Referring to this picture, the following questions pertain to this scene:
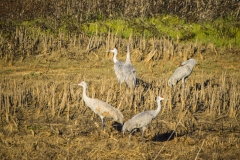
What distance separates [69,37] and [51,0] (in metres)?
3.47

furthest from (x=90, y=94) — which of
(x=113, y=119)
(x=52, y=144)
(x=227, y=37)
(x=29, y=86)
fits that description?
(x=227, y=37)

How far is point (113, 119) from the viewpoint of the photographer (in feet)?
27.2

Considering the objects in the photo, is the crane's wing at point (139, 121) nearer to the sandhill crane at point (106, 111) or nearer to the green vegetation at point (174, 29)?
the sandhill crane at point (106, 111)

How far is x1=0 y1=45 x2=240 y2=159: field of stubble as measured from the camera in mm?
7121

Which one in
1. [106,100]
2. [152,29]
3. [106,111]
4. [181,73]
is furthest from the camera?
[152,29]

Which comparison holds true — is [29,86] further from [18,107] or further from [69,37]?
[69,37]

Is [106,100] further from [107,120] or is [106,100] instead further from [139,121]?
[139,121]

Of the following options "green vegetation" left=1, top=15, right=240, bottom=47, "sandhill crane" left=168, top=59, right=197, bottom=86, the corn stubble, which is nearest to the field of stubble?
the corn stubble

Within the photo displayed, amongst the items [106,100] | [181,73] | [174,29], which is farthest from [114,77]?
[174,29]

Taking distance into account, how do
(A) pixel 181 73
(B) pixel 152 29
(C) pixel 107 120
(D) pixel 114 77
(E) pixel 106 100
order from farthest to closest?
(B) pixel 152 29 → (D) pixel 114 77 → (A) pixel 181 73 → (E) pixel 106 100 → (C) pixel 107 120

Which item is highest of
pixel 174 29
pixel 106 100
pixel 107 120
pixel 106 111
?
pixel 174 29

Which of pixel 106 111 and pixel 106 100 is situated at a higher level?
pixel 106 111

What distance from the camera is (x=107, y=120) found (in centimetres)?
893

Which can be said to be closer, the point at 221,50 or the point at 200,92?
the point at 200,92
